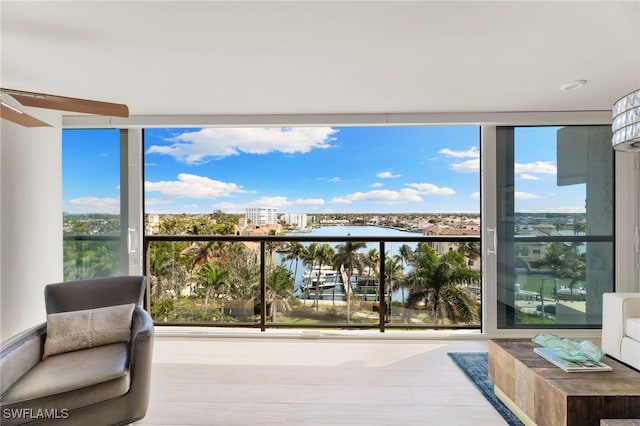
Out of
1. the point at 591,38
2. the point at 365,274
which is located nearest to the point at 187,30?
the point at 591,38

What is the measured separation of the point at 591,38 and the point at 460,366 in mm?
2413

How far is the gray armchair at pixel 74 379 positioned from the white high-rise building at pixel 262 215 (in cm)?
172

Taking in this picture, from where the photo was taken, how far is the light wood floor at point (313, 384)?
211 cm

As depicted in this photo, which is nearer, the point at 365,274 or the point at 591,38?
the point at 591,38

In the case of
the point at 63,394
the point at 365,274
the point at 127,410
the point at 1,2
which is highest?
the point at 1,2

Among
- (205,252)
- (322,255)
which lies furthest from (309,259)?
(205,252)

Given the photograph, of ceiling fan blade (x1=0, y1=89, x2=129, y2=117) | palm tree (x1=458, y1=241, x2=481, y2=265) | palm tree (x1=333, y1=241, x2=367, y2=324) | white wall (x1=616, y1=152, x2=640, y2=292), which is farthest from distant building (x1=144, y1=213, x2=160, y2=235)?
white wall (x1=616, y1=152, x2=640, y2=292)

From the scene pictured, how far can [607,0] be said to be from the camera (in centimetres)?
155

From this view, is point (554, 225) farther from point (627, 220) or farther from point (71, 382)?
point (71, 382)

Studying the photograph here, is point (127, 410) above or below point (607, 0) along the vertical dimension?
below

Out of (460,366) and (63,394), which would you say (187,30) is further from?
(460,366)

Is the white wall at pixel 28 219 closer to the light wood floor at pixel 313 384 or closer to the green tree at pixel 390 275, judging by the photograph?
the light wood floor at pixel 313 384

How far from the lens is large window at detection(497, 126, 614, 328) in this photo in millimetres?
3365

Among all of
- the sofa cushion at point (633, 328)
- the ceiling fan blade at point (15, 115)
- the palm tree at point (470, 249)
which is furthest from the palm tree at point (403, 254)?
the ceiling fan blade at point (15, 115)
